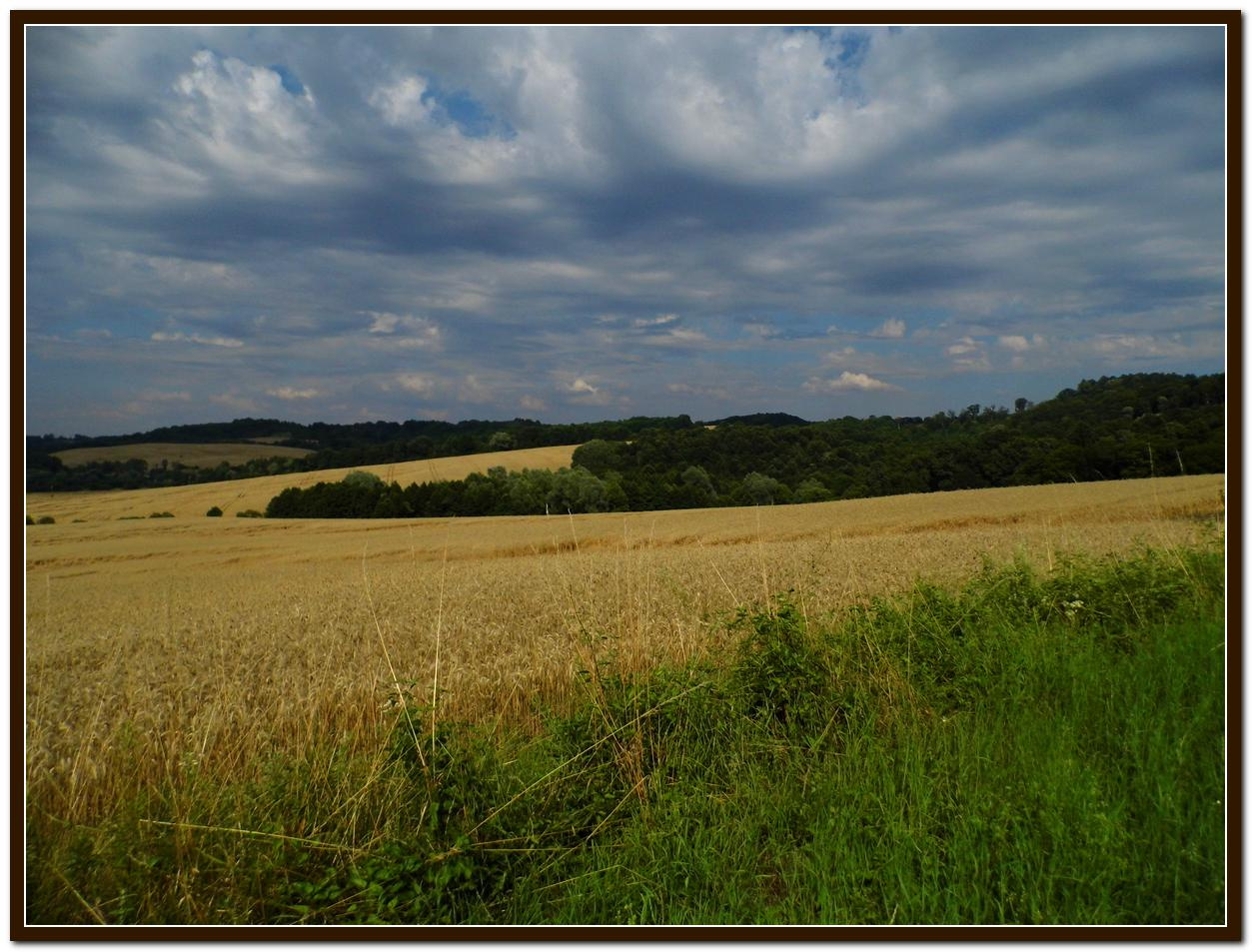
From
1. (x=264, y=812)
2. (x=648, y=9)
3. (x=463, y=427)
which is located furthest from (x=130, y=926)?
(x=463, y=427)

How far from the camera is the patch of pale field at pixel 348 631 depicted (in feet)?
17.5

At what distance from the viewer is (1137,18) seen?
434 cm

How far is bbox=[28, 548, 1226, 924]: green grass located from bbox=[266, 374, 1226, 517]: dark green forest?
8596 mm

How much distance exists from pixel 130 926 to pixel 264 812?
2.79ft

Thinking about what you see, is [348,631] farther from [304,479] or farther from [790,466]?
[304,479]

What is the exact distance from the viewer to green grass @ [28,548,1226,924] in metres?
3.46

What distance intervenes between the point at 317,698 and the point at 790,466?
96.0ft

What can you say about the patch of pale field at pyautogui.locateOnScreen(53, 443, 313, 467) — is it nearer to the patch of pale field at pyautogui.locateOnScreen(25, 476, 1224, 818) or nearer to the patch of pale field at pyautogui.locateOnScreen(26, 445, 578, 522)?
the patch of pale field at pyautogui.locateOnScreen(25, 476, 1224, 818)

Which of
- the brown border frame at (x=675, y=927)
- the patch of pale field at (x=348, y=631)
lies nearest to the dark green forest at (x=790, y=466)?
the patch of pale field at (x=348, y=631)

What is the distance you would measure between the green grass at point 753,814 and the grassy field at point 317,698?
30mm

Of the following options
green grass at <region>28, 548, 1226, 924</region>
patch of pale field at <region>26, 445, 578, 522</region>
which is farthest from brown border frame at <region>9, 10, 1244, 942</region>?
patch of pale field at <region>26, 445, 578, 522</region>

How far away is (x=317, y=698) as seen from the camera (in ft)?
22.0

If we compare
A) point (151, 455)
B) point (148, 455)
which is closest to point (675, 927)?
point (148, 455)

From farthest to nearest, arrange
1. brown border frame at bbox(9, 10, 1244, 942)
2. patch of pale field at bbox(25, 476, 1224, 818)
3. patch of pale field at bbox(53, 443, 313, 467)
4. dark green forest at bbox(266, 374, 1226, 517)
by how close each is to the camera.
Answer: dark green forest at bbox(266, 374, 1226, 517)
patch of pale field at bbox(53, 443, 313, 467)
patch of pale field at bbox(25, 476, 1224, 818)
brown border frame at bbox(9, 10, 1244, 942)
